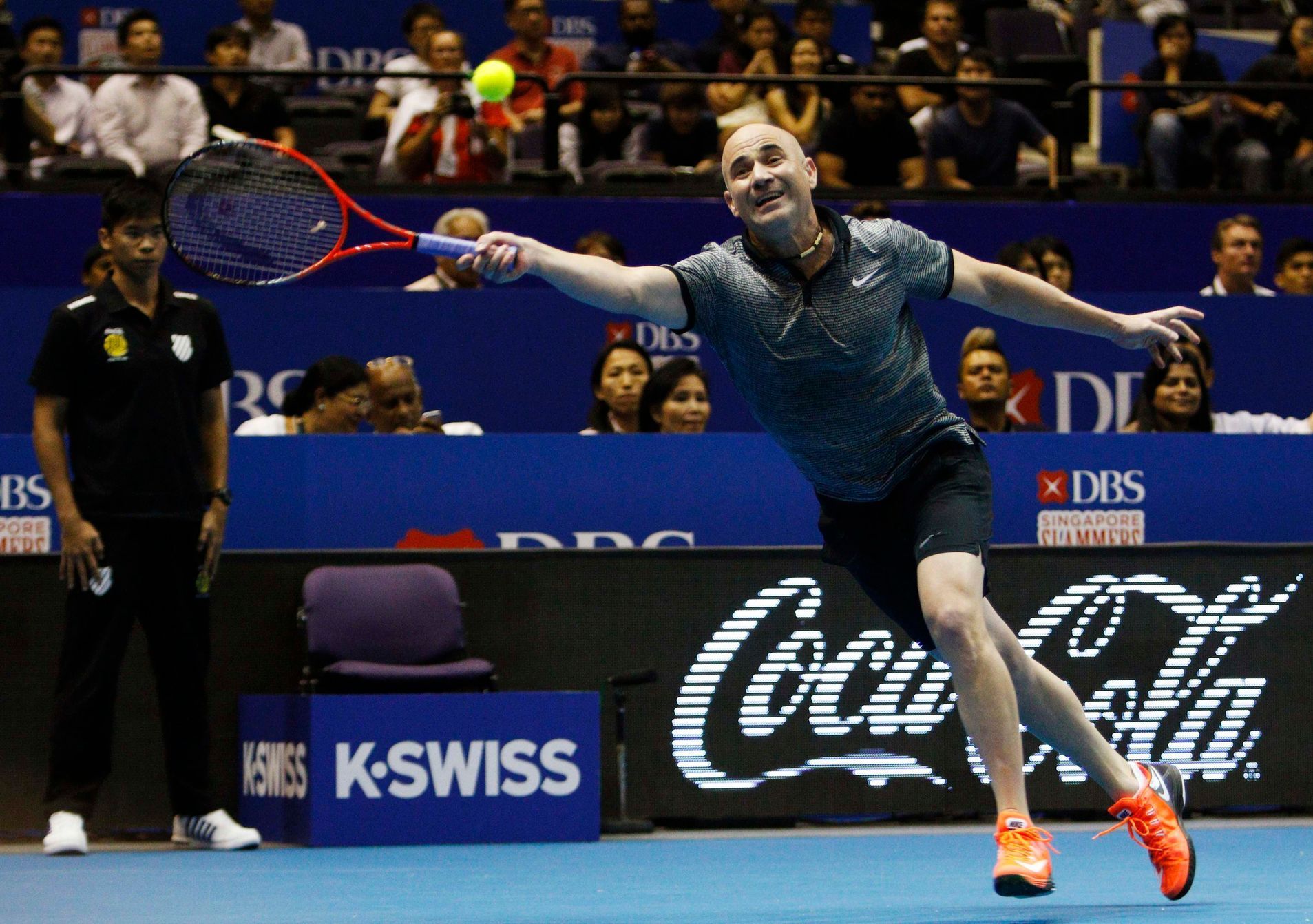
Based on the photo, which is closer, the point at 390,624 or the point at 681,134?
the point at 390,624

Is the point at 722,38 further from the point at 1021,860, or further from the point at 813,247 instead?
the point at 1021,860

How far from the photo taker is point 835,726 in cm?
715

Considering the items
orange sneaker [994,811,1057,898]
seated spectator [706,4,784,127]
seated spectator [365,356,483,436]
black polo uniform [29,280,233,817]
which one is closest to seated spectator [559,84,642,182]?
seated spectator [706,4,784,127]

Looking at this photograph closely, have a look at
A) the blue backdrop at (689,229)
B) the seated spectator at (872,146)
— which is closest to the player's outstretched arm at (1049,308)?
the blue backdrop at (689,229)

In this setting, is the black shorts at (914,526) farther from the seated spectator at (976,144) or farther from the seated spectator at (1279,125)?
the seated spectator at (1279,125)

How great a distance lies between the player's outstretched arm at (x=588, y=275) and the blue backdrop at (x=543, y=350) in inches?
169

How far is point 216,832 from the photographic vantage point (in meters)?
6.66

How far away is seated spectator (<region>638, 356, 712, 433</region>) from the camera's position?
797cm

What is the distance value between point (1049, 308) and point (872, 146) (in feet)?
21.2

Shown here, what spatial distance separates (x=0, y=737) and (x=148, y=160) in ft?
14.8

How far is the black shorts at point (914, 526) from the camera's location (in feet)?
15.8

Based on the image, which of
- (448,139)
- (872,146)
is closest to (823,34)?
(872,146)

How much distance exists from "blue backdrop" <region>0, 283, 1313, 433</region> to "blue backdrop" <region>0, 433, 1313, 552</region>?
1.25m

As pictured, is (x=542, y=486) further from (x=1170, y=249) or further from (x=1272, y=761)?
(x=1170, y=249)
